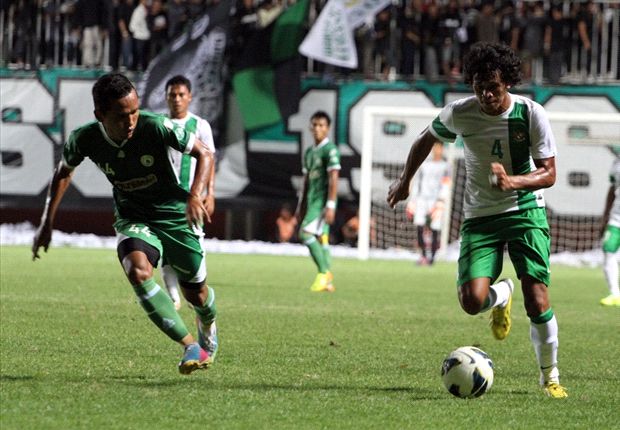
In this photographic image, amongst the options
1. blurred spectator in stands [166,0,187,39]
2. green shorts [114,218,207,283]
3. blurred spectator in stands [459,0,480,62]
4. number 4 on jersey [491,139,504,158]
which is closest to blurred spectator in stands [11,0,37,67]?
blurred spectator in stands [166,0,187,39]

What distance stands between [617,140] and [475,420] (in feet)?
68.2

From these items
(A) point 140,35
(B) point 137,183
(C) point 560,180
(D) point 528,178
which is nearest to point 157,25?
(A) point 140,35

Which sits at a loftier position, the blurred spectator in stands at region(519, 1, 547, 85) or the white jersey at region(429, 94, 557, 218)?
the white jersey at region(429, 94, 557, 218)

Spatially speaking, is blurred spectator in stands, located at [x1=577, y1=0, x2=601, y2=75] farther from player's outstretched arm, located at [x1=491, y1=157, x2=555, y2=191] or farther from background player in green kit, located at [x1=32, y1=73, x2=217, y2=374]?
background player in green kit, located at [x1=32, y1=73, x2=217, y2=374]

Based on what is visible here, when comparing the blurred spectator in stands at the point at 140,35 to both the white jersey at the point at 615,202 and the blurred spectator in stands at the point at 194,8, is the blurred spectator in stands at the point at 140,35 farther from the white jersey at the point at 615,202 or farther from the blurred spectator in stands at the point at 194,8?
the white jersey at the point at 615,202

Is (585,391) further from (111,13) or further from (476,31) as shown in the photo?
(111,13)

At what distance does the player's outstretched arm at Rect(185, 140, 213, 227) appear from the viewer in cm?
764

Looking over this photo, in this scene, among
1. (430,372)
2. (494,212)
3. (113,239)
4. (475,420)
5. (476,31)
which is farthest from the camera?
(113,239)

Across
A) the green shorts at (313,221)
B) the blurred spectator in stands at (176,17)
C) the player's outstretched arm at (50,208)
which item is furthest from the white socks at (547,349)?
the blurred spectator in stands at (176,17)

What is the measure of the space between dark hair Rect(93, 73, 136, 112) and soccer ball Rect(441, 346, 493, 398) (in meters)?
2.67

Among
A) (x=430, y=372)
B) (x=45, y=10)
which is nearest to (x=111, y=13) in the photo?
(x=45, y=10)

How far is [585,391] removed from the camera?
845 cm

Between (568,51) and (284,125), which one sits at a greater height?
(568,51)

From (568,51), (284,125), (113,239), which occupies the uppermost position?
(568,51)
